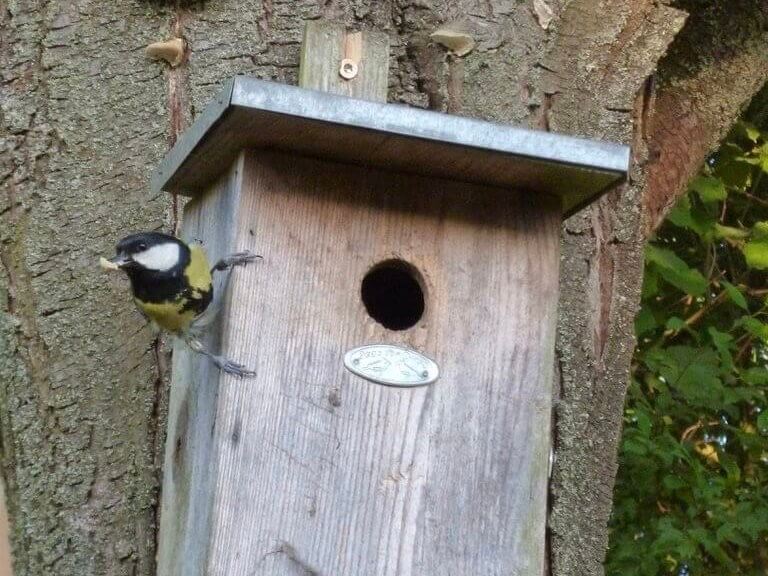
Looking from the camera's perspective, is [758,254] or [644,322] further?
[644,322]

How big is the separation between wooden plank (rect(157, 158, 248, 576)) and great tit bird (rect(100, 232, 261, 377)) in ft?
0.09

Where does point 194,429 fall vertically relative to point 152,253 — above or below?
below

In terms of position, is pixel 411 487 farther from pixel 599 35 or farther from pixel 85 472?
pixel 599 35

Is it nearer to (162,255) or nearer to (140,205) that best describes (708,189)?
(140,205)

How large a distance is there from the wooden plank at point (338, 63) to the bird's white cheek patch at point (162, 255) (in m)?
0.33

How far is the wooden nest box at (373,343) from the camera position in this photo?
1.44 metres

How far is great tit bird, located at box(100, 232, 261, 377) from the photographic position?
5.26 ft

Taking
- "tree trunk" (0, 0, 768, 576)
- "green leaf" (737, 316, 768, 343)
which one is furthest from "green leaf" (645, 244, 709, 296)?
"tree trunk" (0, 0, 768, 576)

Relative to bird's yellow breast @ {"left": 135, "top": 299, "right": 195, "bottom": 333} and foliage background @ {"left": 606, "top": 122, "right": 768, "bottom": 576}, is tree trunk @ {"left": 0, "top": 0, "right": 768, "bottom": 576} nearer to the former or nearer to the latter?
bird's yellow breast @ {"left": 135, "top": 299, "right": 195, "bottom": 333}

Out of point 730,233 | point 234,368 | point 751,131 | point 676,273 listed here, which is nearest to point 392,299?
point 234,368

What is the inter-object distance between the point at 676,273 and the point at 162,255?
1.59 metres

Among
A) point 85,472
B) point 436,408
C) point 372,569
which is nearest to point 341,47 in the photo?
point 436,408

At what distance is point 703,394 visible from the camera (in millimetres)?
2941

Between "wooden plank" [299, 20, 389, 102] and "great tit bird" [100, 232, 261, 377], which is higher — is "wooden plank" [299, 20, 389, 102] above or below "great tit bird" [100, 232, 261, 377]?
above
